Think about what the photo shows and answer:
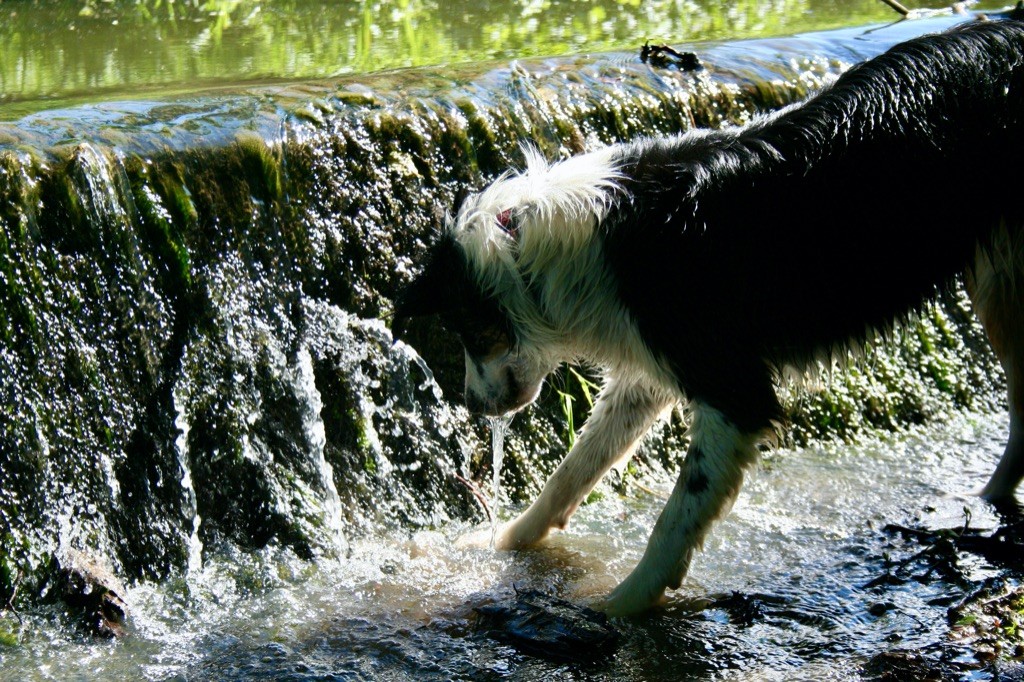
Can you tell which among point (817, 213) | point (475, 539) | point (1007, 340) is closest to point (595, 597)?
point (475, 539)

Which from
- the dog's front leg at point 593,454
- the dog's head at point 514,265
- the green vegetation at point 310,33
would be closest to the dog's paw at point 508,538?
the dog's front leg at point 593,454

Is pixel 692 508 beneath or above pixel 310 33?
beneath

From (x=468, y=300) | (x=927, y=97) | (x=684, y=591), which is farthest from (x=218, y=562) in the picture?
(x=927, y=97)

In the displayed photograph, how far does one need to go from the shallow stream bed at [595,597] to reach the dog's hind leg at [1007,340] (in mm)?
144

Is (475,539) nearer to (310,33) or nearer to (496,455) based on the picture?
(496,455)

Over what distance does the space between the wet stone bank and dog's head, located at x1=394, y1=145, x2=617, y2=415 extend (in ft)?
1.86

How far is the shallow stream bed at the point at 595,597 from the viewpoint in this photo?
3234mm

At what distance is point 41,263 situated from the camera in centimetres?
379

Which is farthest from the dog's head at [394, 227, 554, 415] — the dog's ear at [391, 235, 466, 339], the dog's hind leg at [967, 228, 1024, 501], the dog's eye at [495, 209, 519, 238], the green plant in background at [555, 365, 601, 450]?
the dog's hind leg at [967, 228, 1024, 501]

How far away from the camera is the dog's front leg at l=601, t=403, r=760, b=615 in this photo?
3.63 m

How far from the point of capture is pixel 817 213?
12.1 feet

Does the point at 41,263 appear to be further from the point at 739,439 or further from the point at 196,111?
the point at 739,439

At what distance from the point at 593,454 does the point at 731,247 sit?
97 centimetres

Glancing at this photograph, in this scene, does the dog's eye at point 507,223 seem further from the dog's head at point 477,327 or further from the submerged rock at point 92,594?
the submerged rock at point 92,594
